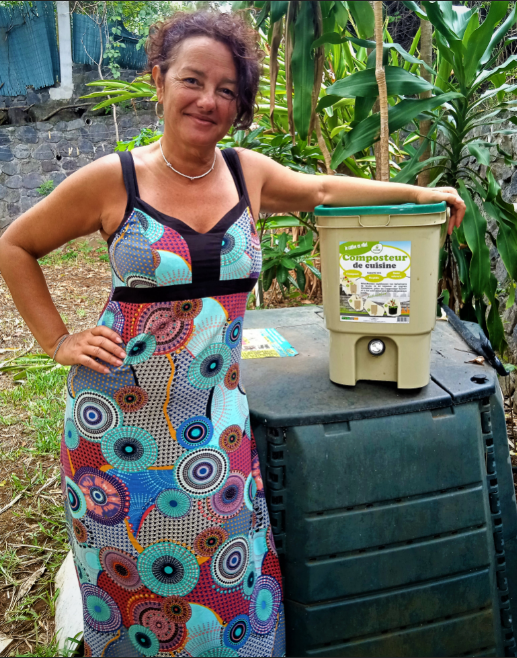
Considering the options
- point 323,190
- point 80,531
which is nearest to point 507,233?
point 323,190

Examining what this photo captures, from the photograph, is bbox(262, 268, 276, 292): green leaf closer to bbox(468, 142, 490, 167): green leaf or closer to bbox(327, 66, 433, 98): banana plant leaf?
bbox(468, 142, 490, 167): green leaf

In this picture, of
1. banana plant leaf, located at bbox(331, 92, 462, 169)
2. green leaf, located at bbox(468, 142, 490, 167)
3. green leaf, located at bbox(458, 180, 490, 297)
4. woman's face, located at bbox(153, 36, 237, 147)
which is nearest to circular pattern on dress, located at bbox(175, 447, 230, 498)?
woman's face, located at bbox(153, 36, 237, 147)

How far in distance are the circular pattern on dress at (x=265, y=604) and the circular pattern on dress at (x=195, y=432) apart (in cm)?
34

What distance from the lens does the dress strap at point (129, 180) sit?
3.28ft

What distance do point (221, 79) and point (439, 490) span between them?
36.6 inches

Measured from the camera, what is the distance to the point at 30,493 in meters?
2.21

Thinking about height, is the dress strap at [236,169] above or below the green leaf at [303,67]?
below

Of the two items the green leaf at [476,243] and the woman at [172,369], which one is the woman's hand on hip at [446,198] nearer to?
the woman at [172,369]

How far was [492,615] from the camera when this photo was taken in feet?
4.04

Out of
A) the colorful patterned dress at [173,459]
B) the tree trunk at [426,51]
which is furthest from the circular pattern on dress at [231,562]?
the tree trunk at [426,51]

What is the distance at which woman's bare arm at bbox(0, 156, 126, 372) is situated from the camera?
100 centimetres

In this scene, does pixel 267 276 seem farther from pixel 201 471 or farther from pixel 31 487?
pixel 201 471

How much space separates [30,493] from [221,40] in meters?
1.90

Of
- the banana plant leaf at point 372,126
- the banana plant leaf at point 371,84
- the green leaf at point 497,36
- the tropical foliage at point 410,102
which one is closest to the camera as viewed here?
the tropical foliage at point 410,102
